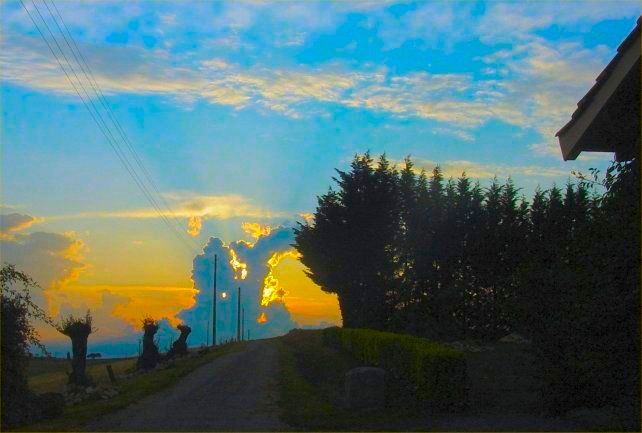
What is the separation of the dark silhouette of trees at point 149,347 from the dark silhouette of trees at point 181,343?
673cm

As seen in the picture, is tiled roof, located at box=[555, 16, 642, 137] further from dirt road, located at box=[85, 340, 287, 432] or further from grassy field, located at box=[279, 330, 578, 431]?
dirt road, located at box=[85, 340, 287, 432]

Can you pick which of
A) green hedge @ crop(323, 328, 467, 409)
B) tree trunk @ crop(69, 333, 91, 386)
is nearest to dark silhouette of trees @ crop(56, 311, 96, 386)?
tree trunk @ crop(69, 333, 91, 386)

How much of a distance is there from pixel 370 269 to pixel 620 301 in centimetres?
4353

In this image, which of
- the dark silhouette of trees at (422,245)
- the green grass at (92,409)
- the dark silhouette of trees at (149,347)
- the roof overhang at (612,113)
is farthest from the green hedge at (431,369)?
the dark silhouette of trees at (149,347)

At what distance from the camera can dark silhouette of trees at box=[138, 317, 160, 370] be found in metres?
41.6

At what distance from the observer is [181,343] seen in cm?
5184

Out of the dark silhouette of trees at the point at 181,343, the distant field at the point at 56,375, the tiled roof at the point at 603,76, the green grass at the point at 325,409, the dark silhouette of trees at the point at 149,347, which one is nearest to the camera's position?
the tiled roof at the point at 603,76

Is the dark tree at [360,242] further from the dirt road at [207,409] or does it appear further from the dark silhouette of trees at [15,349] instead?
the dark silhouette of trees at [15,349]

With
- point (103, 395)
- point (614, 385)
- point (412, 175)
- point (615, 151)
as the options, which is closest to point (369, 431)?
point (614, 385)

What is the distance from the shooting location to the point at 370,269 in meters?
51.6

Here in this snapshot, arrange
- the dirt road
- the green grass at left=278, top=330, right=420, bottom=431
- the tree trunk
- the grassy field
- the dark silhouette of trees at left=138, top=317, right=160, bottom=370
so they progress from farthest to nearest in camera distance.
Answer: the dark silhouette of trees at left=138, top=317, right=160, bottom=370
the tree trunk
the green grass at left=278, top=330, right=420, bottom=431
the dirt road
the grassy field

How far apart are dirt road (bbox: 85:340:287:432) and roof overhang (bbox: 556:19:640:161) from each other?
729 centimetres

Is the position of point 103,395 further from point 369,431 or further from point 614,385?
point 614,385

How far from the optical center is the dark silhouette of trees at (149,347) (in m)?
41.6
